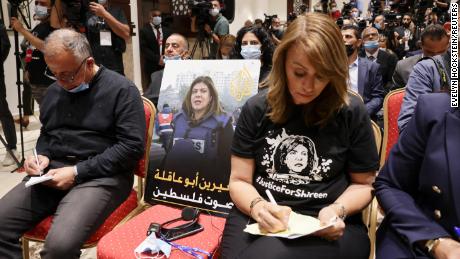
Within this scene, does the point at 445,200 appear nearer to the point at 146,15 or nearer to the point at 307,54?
the point at 307,54

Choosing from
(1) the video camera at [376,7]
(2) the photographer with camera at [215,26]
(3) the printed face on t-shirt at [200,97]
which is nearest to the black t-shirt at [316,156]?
(3) the printed face on t-shirt at [200,97]

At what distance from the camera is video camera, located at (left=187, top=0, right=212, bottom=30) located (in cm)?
495

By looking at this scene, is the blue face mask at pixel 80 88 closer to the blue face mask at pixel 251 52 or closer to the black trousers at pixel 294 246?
the black trousers at pixel 294 246

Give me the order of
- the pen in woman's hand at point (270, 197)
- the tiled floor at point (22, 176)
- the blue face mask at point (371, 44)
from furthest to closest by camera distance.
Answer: the blue face mask at point (371, 44)
the tiled floor at point (22, 176)
the pen in woman's hand at point (270, 197)

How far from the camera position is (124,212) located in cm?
199

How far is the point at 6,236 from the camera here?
174 cm

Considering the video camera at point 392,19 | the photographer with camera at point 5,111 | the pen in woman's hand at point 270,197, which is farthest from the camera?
the video camera at point 392,19

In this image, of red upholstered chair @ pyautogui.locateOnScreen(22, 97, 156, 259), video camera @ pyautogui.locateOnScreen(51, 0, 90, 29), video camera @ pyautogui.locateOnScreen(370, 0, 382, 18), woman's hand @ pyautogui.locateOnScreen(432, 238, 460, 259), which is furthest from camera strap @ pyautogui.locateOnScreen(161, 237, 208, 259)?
video camera @ pyautogui.locateOnScreen(370, 0, 382, 18)

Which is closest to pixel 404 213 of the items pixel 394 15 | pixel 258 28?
pixel 258 28

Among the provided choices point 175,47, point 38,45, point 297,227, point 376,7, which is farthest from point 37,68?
point 376,7

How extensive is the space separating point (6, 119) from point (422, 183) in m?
4.11

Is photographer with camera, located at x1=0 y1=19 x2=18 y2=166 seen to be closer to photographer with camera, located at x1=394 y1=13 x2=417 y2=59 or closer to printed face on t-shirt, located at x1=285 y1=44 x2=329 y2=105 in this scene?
printed face on t-shirt, located at x1=285 y1=44 x2=329 y2=105

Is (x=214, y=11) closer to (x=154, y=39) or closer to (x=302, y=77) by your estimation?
(x=154, y=39)

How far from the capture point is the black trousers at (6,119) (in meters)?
4.03
